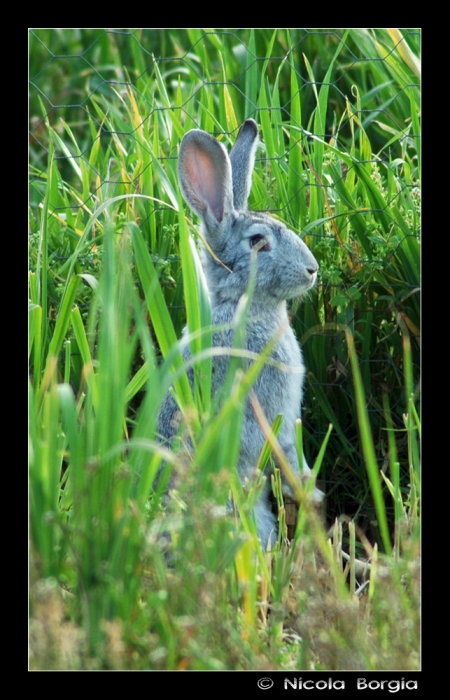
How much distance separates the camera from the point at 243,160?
126 inches

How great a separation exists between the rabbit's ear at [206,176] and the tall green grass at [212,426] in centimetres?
9

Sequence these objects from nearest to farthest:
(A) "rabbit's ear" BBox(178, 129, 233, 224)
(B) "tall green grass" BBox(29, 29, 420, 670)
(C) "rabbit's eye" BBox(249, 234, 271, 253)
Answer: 1. (B) "tall green grass" BBox(29, 29, 420, 670)
2. (A) "rabbit's ear" BBox(178, 129, 233, 224)
3. (C) "rabbit's eye" BBox(249, 234, 271, 253)

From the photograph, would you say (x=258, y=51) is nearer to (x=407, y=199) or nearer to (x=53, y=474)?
(x=407, y=199)

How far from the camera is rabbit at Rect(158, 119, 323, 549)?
3016 mm

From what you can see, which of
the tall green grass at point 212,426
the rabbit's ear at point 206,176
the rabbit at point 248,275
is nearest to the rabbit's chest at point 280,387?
the rabbit at point 248,275

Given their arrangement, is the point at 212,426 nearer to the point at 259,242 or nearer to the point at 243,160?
the point at 259,242

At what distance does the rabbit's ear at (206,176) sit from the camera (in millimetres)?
2918

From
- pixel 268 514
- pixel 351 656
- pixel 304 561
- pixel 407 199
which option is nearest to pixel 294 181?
pixel 407 199

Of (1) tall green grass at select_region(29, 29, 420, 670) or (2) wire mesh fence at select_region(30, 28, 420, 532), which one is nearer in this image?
(1) tall green grass at select_region(29, 29, 420, 670)

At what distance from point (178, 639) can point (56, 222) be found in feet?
6.76

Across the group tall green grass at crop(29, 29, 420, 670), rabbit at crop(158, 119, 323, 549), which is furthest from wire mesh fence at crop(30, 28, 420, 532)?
rabbit at crop(158, 119, 323, 549)

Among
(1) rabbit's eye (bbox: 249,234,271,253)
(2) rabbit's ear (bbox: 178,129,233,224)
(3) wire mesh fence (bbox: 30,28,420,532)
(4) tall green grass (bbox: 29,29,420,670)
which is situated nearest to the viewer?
(4) tall green grass (bbox: 29,29,420,670)

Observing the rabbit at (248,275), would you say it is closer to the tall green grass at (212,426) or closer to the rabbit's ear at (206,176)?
the rabbit's ear at (206,176)

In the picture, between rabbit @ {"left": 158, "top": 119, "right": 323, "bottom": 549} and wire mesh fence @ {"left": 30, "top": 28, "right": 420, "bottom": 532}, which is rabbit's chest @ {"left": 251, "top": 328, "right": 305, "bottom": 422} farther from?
wire mesh fence @ {"left": 30, "top": 28, "right": 420, "bottom": 532}
